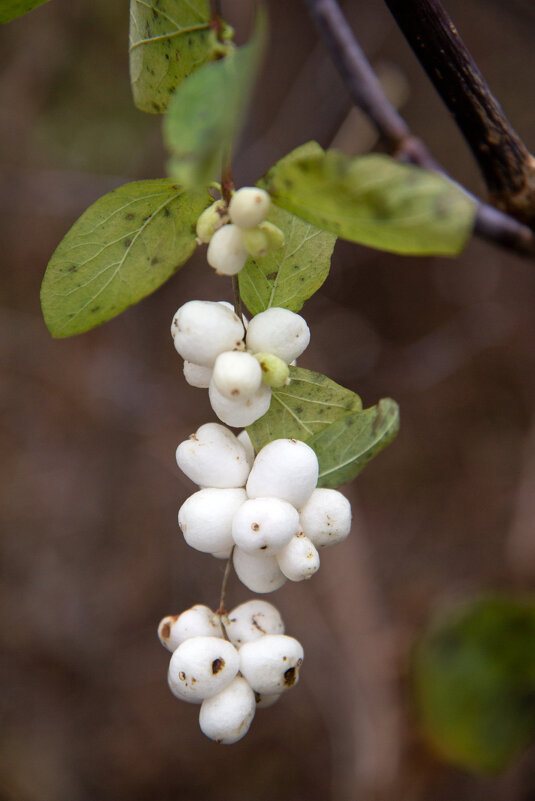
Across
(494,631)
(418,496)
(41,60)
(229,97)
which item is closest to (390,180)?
(229,97)

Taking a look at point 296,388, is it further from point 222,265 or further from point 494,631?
point 494,631

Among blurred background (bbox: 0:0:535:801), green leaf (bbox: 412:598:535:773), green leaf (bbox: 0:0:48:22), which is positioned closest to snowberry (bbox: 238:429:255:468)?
green leaf (bbox: 0:0:48:22)

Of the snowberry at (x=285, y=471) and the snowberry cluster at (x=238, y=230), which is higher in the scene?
the snowberry cluster at (x=238, y=230)

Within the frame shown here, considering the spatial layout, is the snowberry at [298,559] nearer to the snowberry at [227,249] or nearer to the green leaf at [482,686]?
the snowberry at [227,249]

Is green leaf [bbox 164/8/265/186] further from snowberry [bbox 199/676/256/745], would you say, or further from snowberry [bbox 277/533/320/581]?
snowberry [bbox 199/676/256/745]

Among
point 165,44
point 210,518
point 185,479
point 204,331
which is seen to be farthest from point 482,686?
point 165,44

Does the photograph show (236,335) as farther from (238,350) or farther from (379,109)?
(379,109)

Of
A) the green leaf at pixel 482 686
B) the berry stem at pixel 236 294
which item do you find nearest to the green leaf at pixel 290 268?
the berry stem at pixel 236 294
